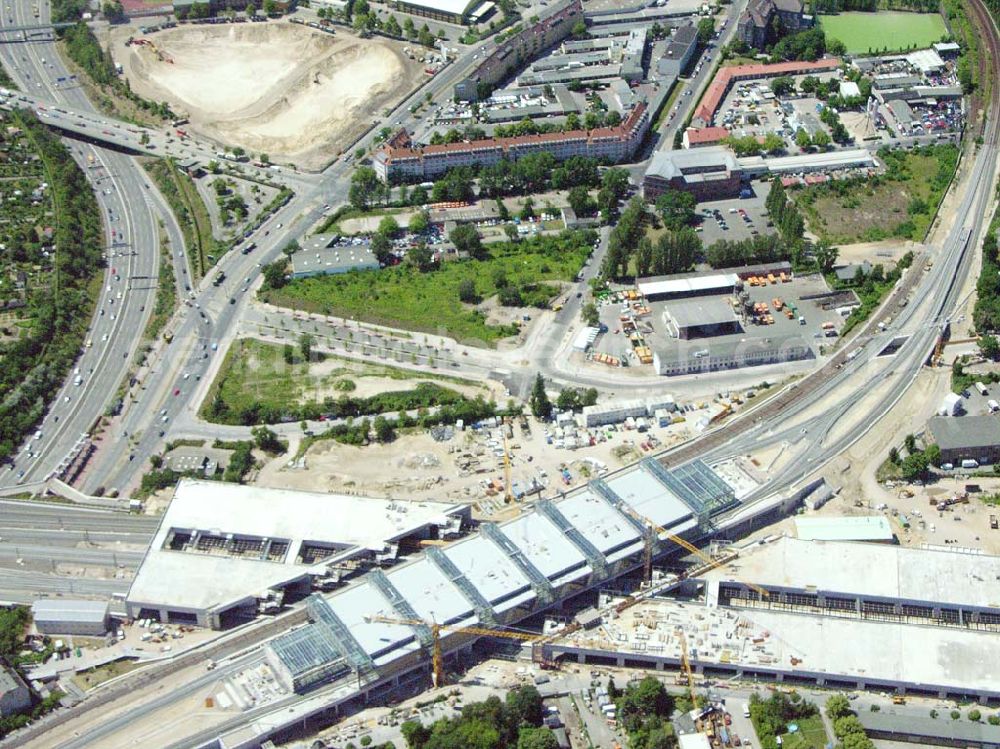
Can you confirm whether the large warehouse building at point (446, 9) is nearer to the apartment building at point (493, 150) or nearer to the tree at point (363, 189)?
the apartment building at point (493, 150)

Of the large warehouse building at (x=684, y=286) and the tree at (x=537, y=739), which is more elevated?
the large warehouse building at (x=684, y=286)

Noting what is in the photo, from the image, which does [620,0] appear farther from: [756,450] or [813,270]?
[756,450]

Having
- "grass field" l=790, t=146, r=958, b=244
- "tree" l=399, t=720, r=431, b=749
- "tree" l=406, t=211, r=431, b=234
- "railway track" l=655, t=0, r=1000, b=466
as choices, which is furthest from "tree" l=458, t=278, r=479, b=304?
"tree" l=399, t=720, r=431, b=749

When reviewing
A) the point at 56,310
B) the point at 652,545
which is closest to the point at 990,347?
the point at 652,545

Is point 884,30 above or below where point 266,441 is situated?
above

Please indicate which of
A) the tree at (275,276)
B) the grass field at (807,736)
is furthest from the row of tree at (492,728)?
the tree at (275,276)

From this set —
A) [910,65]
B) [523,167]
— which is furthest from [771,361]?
[910,65]

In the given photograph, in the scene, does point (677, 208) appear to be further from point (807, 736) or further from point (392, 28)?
point (807, 736)
